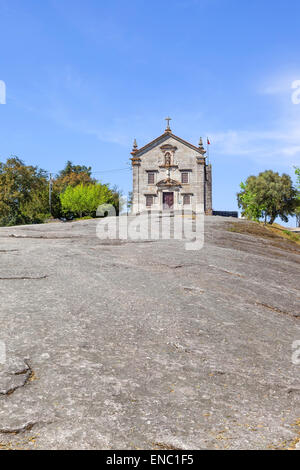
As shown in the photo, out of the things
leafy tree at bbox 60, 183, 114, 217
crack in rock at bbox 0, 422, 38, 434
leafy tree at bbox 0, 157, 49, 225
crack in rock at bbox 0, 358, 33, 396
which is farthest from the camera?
leafy tree at bbox 0, 157, 49, 225

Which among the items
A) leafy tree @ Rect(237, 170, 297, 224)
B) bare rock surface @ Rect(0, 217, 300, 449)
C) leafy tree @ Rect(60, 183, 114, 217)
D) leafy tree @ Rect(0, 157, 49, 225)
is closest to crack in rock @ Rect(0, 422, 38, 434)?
bare rock surface @ Rect(0, 217, 300, 449)

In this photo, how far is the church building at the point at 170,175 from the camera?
49.9 meters

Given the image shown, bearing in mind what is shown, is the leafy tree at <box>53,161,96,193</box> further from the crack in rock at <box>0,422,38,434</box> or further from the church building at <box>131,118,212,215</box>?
the crack in rock at <box>0,422,38,434</box>

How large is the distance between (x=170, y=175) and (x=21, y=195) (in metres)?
19.8

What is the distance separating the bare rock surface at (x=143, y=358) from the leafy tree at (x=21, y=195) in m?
42.3

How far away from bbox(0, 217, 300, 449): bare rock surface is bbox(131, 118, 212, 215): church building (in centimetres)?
4179

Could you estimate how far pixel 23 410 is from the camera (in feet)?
11.2

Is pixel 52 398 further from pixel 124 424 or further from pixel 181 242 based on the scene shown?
pixel 181 242

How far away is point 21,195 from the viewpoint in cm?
5469

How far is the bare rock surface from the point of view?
128 inches

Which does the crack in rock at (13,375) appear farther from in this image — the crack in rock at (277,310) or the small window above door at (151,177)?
the small window above door at (151,177)

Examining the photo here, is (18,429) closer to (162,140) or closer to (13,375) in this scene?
(13,375)

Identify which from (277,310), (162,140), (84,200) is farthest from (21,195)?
(277,310)

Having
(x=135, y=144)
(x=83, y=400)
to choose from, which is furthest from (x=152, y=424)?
(x=135, y=144)
